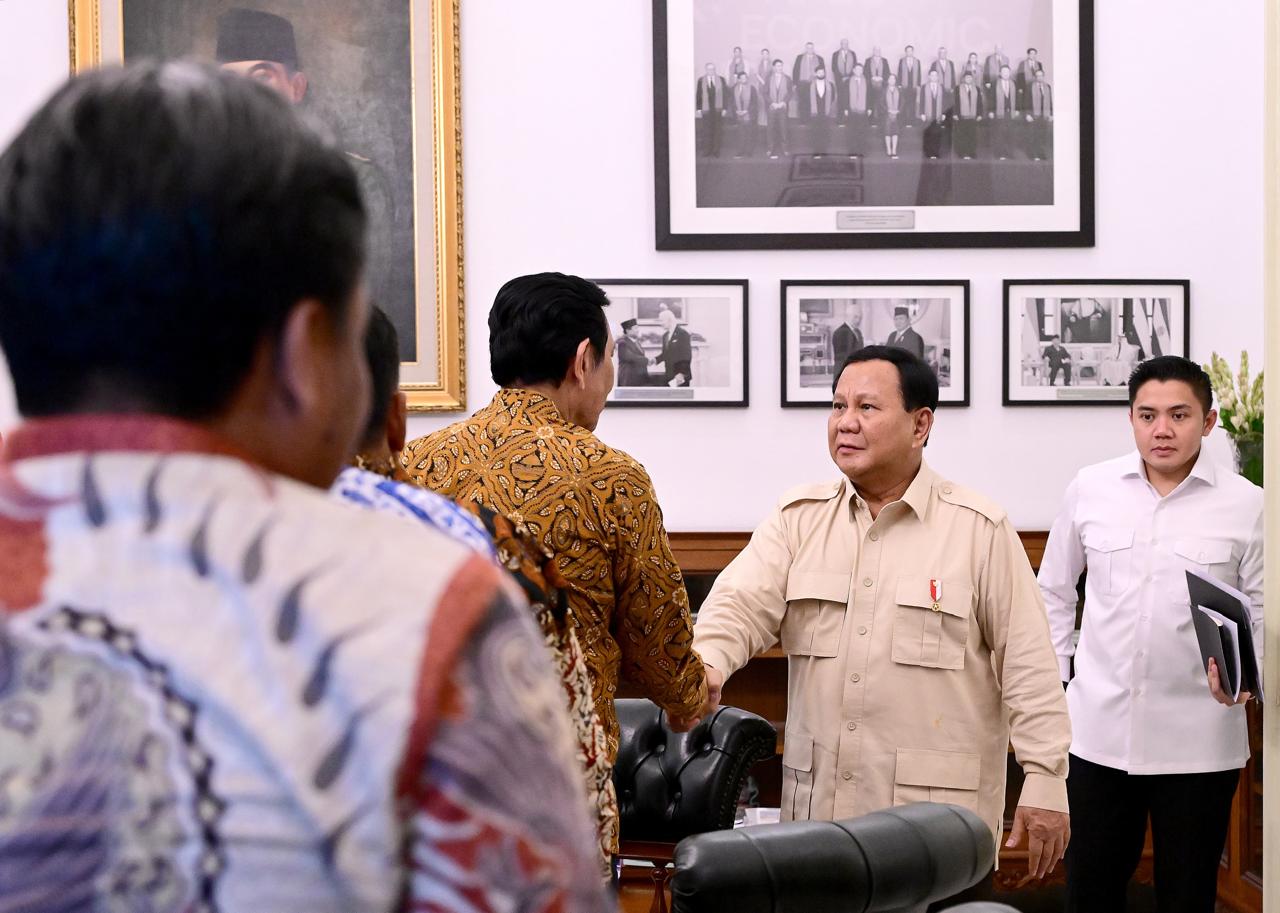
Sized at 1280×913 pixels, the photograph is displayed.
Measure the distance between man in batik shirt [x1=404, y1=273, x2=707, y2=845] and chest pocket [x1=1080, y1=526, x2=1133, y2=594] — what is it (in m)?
2.12

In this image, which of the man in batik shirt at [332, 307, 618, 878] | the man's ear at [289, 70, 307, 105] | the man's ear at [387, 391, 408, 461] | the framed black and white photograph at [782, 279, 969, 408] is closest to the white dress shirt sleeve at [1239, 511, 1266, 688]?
the framed black and white photograph at [782, 279, 969, 408]

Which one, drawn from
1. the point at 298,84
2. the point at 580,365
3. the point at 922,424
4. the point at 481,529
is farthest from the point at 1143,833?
the point at 298,84

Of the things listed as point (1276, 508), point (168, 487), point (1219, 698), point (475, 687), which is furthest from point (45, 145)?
point (1219, 698)

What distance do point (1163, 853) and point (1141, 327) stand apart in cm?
198

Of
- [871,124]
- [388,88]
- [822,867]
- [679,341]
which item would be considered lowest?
[822,867]

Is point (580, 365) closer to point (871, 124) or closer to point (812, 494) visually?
point (812, 494)

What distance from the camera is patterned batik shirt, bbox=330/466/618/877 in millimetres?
1288

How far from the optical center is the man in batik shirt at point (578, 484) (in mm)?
2195

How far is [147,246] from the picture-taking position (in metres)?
0.65

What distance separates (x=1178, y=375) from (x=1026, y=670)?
1.66 m

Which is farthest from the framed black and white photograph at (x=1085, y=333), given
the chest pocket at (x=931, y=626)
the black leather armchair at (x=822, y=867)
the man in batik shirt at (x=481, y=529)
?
the man in batik shirt at (x=481, y=529)

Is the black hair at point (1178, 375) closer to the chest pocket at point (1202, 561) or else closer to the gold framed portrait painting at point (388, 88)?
the chest pocket at point (1202, 561)

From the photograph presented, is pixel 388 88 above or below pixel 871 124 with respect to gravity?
above

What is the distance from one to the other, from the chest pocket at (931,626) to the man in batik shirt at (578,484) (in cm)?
63
